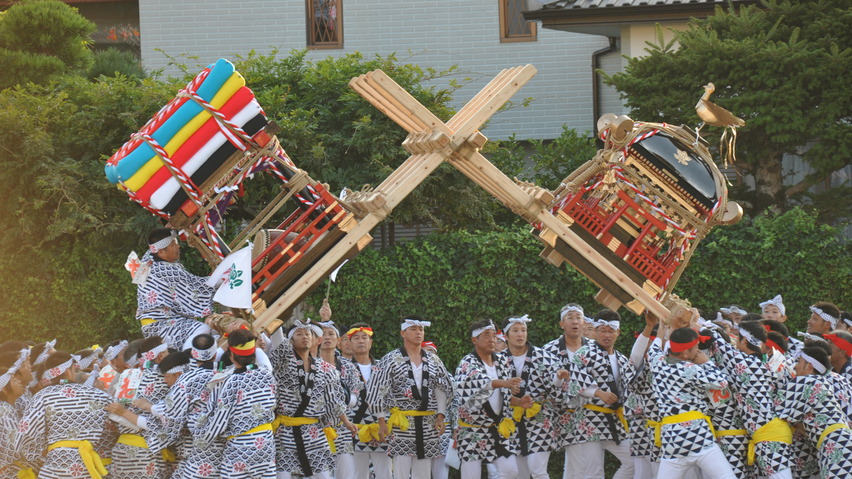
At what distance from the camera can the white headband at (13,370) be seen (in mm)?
5817

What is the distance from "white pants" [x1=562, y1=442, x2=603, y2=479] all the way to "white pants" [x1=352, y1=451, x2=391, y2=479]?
5.87 feet

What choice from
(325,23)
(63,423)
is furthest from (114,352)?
(325,23)

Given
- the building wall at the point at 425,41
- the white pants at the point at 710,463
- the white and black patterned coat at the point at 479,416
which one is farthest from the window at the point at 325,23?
the white pants at the point at 710,463

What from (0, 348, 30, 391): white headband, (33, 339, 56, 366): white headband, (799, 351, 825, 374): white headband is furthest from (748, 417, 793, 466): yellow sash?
(0, 348, 30, 391): white headband

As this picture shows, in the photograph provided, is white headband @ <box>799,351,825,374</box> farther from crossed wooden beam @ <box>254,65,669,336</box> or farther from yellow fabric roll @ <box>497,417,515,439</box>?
Result: yellow fabric roll @ <box>497,417,515,439</box>

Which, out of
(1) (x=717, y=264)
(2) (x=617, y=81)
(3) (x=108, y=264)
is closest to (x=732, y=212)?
(1) (x=717, y=264)

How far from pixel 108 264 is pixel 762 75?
307 inches

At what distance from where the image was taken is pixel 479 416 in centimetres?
706

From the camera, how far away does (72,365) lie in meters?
5.78

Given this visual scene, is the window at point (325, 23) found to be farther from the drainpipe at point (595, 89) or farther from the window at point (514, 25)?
the drainpipe at point (595, 89)

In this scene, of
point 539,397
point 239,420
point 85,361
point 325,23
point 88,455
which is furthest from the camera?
point 325,23

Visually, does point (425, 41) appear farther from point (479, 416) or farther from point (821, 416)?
point (821, 416)

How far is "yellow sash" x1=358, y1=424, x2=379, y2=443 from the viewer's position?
296 inches

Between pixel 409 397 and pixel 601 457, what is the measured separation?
1801 millimetres
